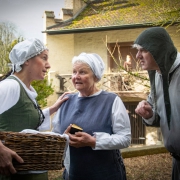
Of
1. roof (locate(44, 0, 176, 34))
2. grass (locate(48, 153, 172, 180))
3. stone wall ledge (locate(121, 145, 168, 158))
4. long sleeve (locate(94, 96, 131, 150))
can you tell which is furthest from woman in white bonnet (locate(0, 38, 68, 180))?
roof (locate(44, 0, 176, 34))

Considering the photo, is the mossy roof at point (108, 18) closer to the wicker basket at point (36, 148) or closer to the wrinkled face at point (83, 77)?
the wrinkled face at point (83, 77)

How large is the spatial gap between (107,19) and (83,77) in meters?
10.7

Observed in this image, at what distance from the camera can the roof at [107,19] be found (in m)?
12.1

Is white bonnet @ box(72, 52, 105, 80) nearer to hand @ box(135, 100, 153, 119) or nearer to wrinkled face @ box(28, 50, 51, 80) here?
wrinkled face @ box(28, 50, 51, 80)

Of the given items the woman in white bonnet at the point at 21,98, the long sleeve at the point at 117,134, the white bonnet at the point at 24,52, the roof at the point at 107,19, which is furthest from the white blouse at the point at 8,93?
the roof at the point at 107,19

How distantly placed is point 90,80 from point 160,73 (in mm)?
620

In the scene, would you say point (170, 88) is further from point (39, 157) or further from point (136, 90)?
point (136, 90)

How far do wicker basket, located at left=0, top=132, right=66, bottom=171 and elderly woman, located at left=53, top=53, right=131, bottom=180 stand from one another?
347mm

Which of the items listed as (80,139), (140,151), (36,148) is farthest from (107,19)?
(36,148)

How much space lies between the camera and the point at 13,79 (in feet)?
7.47

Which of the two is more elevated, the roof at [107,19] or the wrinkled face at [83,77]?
the roof at [107,19]

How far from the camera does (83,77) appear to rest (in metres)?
2.64

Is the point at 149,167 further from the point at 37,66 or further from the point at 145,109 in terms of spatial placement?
the point at 37,66

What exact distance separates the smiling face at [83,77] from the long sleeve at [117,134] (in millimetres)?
285
